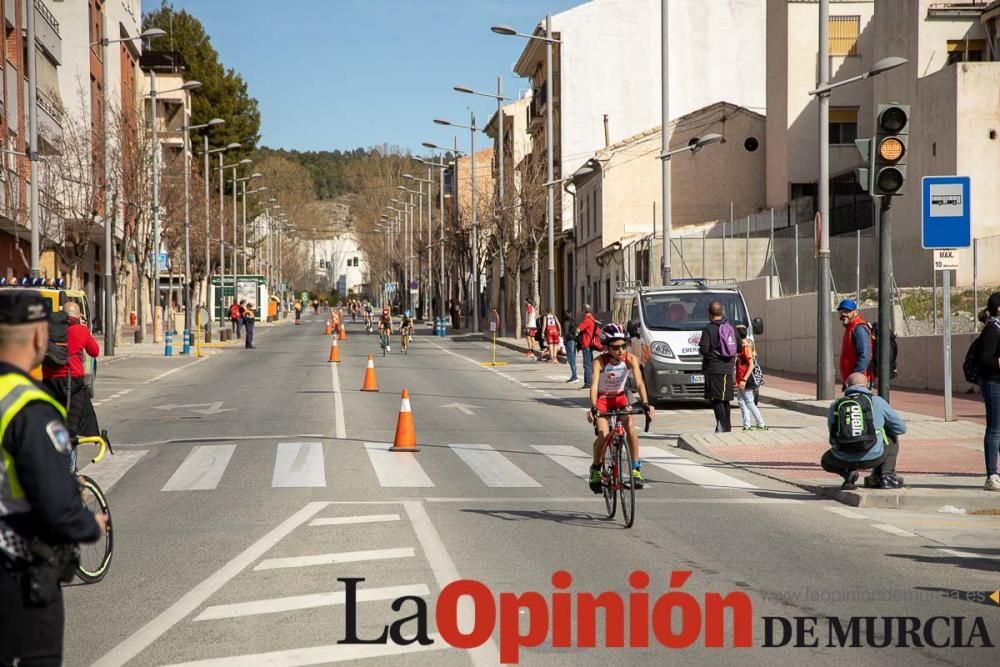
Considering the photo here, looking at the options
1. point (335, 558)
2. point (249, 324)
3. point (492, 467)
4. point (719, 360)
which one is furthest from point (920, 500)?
point (249, 324)

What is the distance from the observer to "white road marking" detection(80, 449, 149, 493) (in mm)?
14102

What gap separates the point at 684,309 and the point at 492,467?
10308mm

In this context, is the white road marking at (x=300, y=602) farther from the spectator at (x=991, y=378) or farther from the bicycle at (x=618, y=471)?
the spectator at (x=991, y=378)

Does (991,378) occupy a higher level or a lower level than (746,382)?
higher

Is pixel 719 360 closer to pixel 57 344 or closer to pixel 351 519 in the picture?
pixel 351 519

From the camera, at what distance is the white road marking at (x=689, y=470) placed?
1384 cm

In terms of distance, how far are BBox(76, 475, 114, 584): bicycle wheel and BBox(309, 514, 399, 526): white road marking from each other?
2.26 metres

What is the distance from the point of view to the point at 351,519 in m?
11.0

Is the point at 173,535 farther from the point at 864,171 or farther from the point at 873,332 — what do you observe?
the point at 873,332

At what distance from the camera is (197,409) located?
23594 mm

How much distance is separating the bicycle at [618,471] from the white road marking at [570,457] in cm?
323

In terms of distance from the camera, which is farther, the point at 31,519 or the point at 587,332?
the point at 587,332

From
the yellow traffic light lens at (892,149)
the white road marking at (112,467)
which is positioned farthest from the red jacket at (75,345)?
the yellow traffic light lens at (892,149)

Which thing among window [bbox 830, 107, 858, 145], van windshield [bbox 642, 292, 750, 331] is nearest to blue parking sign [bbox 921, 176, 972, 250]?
van windshield [bbox 642, 292, 750, 331]
